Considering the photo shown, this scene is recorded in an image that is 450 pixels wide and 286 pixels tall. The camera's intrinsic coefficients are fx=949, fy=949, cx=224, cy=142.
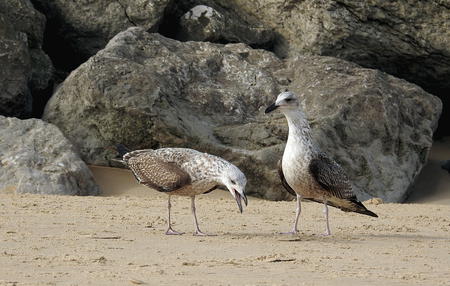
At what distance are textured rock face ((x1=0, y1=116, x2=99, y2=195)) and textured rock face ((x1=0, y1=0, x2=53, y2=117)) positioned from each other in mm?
861

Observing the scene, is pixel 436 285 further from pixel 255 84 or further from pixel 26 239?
pixel 255 84

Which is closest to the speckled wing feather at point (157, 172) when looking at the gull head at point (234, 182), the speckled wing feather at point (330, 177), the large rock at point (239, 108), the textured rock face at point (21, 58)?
the gull head at point (234, 182)

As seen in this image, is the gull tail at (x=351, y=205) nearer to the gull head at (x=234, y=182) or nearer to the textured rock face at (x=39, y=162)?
the gull head at (x=234, y=182)

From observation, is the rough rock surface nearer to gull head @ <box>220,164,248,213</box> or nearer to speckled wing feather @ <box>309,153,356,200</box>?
speckled wing feather @ <box>309,153,356,200</box>

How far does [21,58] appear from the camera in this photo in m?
15.3

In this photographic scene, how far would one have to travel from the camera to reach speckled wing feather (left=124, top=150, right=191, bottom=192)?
1026cm

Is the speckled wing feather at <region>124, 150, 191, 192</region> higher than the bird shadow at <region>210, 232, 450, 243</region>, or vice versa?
the speckled wing feather at <region>124, 150, 191, 192</region>

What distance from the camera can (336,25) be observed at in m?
16.8

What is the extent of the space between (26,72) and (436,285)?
9712 millimetres

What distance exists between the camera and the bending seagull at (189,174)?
9.95 m

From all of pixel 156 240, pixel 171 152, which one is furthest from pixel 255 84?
pixel 156 240

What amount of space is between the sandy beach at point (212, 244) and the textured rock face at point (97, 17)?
4290 millimetres

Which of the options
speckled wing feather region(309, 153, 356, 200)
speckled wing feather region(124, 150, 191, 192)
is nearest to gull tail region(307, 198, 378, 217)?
speckled wing feather region(309, 153, 356, 200)

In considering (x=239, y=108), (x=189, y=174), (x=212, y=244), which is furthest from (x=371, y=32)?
(x=212, y=244)
